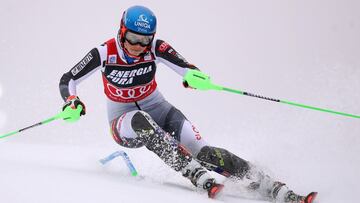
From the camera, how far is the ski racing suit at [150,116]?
3883 mm

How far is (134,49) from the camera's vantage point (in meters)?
4.45

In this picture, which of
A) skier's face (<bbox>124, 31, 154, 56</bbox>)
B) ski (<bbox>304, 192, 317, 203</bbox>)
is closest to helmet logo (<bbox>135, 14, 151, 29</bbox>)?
skier's face (<bbox>124, 31, 154, 56</bbox>)

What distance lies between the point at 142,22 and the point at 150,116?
33.8 inches

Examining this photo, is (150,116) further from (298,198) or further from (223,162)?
(298,198)

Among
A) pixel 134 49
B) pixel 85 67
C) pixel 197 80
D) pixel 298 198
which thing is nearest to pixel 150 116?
pixel 197 80

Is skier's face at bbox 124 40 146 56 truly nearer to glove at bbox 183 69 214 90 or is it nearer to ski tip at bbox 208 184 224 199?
glove at bbox 183 69 214 90

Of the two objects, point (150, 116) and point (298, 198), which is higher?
point (150, 116)

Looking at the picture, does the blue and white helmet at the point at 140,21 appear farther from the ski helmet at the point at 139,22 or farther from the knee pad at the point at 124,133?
the knee pad at the point at 124,133

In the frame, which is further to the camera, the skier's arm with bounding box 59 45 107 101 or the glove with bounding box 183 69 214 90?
the skier's arm with bounding box 59 45 107 101

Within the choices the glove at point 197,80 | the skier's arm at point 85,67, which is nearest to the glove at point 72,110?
the skier's arm at point 85,67

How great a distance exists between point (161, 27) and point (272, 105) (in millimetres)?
6020

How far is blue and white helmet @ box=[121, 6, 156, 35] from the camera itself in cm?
427

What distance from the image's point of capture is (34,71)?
18.4 m

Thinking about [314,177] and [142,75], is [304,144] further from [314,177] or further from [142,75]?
[142,75]
